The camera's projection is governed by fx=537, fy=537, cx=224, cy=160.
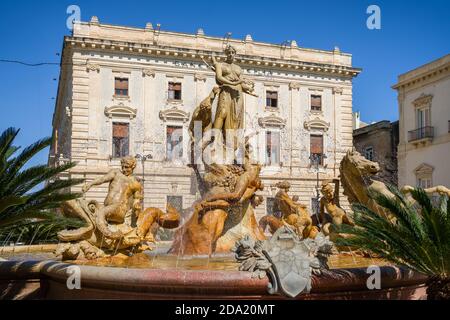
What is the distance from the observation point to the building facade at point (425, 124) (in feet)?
108

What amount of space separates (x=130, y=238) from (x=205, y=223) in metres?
1.28

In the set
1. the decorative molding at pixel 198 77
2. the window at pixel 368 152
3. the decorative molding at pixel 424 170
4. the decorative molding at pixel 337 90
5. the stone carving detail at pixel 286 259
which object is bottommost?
the stone carving detail at pixel 286 259

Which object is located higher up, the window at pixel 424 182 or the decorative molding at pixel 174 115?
the decorative molding at pixel 174 115

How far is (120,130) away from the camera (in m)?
31.1

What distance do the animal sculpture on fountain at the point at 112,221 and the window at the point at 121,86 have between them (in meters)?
23.1

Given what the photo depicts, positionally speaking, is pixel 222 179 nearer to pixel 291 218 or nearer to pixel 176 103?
pixel 291 218

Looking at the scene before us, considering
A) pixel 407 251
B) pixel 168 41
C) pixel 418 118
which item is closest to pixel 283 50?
pixel 168 41

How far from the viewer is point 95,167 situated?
28.9 metres

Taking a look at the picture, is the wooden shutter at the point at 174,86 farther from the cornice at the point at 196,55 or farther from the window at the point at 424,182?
the window at the point at 424,182

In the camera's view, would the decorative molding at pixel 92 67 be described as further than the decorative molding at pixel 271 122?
No

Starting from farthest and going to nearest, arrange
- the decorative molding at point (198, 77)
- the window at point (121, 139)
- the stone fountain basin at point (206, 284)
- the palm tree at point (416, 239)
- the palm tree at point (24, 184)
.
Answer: the decorative molding at point (198, 77), the window at point (121, 139), the palm tree at point (24, 184), the palm tree at point (416, 239), the stone fountain basin at point (206, 284)

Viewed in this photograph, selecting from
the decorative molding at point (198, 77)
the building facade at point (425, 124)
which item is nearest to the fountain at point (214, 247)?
the decorative molding at point (198, 77)

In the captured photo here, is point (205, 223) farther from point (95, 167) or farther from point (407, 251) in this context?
point (95, 167)

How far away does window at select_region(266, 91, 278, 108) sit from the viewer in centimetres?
3406
